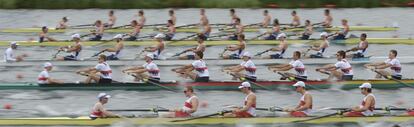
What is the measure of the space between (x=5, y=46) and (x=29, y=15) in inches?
336

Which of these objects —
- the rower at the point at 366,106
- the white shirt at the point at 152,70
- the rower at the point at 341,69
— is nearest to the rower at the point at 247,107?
the rower at the point at 366,106

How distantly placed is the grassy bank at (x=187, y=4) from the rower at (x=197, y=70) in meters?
18.7

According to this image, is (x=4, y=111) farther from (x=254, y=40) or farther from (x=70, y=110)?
(x=254, y=40)

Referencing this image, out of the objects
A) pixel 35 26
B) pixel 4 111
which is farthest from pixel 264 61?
pixel 35 26

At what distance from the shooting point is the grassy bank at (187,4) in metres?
46.8

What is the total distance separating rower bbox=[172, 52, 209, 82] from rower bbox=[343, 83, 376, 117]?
6337 millimetres

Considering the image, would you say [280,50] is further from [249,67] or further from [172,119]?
[172,119]

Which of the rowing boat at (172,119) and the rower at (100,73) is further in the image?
the rower at (100,73)

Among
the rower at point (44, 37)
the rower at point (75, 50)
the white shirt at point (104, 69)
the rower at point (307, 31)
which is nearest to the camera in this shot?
the white shirt at point (104, 69)

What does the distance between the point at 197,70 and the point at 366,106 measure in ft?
22.7

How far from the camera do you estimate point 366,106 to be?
75.5 feet

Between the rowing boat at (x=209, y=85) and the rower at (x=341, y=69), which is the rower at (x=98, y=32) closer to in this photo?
the rowing boat at (x=209, y=85)

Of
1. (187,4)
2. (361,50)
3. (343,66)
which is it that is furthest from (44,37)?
(343,66)

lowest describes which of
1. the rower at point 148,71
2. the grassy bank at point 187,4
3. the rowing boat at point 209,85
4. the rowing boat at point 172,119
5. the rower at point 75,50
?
the rowing boat at point 172,119
